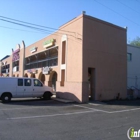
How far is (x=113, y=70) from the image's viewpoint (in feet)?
63.2

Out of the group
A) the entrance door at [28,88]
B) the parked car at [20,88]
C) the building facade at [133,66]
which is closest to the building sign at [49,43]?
the parked car at [20,88]

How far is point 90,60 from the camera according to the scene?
17.4 m

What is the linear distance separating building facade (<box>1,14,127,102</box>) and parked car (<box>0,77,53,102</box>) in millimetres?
2429

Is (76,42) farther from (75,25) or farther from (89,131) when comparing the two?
(89,131)

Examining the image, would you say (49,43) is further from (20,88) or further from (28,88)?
(20,88)

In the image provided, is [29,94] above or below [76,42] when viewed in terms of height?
below

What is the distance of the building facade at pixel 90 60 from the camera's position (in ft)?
56.1

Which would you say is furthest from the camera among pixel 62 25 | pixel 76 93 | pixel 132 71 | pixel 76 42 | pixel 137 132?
pixel 132 71

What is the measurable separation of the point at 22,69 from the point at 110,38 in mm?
19808

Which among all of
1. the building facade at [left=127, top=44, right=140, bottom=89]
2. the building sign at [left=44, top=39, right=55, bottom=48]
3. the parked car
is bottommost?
the parked car

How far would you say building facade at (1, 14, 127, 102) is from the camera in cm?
1709

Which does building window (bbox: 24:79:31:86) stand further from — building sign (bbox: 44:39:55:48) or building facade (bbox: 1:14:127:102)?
building sign (bbox: 44:39:55:48)

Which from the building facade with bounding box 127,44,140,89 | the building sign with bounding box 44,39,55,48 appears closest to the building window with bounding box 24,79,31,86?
the building sign with bounding box 44,39,55,48

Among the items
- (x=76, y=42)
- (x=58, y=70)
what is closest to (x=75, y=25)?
(x=76, y=42)
